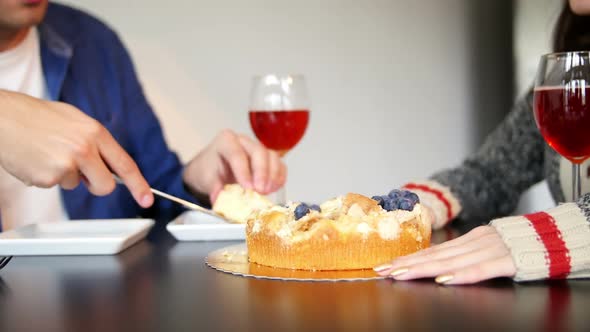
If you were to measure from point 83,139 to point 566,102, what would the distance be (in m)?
0.71

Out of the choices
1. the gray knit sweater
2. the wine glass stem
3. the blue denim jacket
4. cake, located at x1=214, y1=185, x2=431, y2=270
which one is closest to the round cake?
cake, located at x1=214, y1=185, x2=431, y2=270

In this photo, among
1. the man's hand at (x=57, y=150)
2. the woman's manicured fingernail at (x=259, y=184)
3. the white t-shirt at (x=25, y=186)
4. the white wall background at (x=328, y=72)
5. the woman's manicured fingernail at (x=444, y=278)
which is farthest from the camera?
the white wall background at (x=328, y=72)

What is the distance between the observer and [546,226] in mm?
812

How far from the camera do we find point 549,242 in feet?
2.60

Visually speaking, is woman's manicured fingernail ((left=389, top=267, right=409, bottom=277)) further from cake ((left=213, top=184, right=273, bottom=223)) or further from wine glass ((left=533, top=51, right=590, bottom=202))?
cake ((left=213, top=184, right=273, bottom=223))

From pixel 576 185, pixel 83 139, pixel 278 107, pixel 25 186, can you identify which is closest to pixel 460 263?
pixel 576 185

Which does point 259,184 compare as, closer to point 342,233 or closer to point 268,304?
point 342,233

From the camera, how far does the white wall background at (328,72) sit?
332cm

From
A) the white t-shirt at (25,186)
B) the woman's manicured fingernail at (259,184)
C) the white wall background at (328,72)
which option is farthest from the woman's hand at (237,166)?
the white wall background at (328,72)

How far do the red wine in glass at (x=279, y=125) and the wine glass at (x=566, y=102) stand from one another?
73 cm

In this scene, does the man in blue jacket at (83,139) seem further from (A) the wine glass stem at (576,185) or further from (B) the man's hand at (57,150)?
(A) the wine glass stem at (576,185)

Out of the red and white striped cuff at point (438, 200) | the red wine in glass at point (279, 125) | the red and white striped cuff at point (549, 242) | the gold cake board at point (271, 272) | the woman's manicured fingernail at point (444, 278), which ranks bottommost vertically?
the red and white striped cuff at point (438, 200)

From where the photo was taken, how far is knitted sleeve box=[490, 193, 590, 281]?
0.77 m

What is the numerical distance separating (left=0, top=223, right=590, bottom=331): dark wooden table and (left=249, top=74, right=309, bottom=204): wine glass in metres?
0.77
